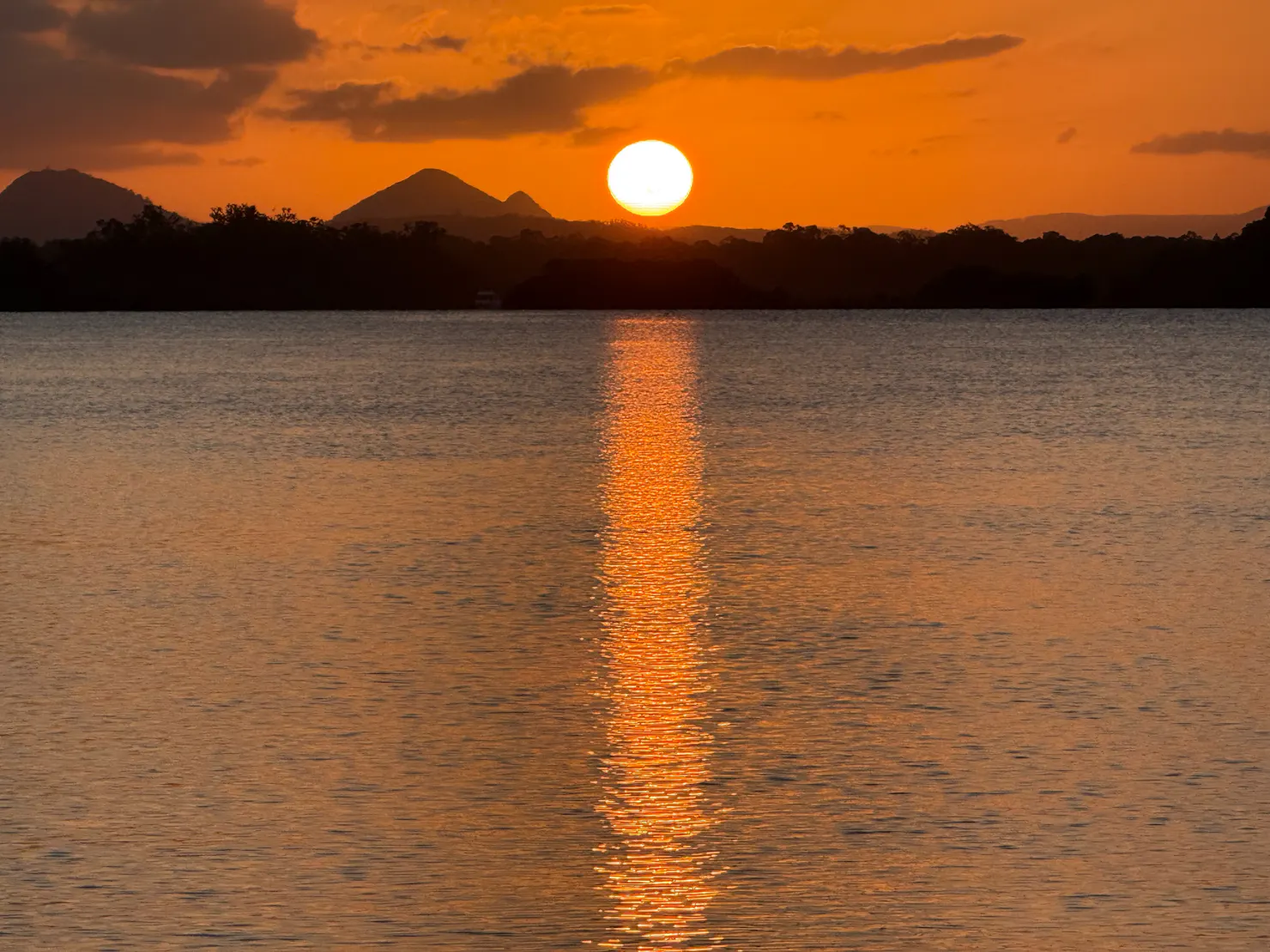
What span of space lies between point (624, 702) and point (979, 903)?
7.10m

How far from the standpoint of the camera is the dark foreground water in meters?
12.7

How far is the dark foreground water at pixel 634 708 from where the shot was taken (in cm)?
1269

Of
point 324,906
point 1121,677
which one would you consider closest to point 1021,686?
point 1121,677

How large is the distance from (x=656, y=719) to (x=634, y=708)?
0.53 meters

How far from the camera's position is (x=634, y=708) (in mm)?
19000

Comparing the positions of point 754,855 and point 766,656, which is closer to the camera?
point 754,855

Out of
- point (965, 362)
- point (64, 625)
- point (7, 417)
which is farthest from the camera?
point (965, 362)

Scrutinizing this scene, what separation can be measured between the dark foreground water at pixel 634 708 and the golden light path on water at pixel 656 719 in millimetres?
59

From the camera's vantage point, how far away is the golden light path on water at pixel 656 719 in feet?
41.5

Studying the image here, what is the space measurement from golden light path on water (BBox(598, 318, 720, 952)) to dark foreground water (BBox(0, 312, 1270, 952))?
59mm

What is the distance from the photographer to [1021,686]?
2011cm

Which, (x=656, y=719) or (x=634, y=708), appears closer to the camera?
(x=656, y=719)

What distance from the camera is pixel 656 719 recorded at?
18516 mm

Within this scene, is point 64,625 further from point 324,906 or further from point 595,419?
point 595,419
